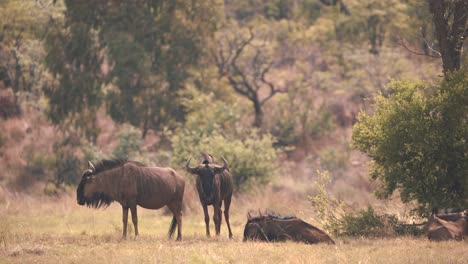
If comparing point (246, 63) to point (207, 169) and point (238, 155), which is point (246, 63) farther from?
point (207, 169)

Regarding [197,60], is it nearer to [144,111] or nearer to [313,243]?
[144,111]

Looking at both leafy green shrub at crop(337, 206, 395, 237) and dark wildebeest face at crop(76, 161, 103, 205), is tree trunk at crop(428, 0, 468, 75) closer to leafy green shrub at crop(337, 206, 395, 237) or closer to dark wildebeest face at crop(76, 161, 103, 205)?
leafy green shrub at crop(337, 206, 395, 237)

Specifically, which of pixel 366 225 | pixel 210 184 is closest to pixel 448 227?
pixel 366 225

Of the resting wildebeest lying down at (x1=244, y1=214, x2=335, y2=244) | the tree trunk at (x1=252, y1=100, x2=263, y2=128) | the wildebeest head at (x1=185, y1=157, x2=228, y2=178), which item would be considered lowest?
the tree trunk at (x1=252, y1=100, x2=263, y2=128)

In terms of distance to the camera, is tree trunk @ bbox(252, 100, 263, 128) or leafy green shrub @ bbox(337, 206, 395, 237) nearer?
leafy green shrub @ bbox(337, 206, 395, 237)

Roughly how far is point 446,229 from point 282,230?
3170 millimetres

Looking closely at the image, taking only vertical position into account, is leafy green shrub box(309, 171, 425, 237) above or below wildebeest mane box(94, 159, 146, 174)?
below

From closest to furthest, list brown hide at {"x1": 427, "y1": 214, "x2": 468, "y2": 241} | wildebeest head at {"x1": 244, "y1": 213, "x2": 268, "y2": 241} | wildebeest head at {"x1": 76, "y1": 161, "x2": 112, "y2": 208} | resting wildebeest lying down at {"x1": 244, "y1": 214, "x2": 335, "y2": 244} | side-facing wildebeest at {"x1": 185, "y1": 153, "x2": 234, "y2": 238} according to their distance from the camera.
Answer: brown hide at {"x1": 427, "y1": 214, "x2": 468, "y2": 241}
resting wildebeest lying down at {"x1": 244, "y1": 214, "x2": 335, "y2": 244}
wildebeest head at {"x1": 244, "y1": 213, "x2": 268, "y2": 241}
wildebeest head at {"x1": 76, "y1": 161, "x2": 112, "y2": 208}
side-facing wildebeest at {"x1": 185, "y1": 153, "x2": 234, "y2": 238}

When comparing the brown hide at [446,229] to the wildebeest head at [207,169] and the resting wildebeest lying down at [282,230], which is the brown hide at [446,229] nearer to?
the resting wildebeest lying down at [282,230]

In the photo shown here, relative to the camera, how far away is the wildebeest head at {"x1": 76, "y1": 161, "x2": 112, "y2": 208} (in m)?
17.1

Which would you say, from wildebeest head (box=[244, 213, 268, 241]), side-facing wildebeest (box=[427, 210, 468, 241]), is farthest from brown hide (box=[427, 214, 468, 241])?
wildebeest head (box=[244, 213, 268, 241])

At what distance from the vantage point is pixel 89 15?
128 ft

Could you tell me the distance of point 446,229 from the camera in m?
15.4

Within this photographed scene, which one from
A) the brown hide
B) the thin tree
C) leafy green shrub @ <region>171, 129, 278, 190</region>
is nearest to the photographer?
the brown hide
